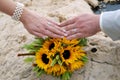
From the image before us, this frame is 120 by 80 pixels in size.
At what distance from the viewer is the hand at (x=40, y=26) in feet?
8.53

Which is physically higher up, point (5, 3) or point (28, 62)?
point (5, 3)

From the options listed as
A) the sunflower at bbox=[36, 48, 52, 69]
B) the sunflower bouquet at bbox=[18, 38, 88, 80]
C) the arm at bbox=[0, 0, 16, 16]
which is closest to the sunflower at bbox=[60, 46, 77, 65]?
the sunflower bouquet at bbox=[18, 38, 88, 80]

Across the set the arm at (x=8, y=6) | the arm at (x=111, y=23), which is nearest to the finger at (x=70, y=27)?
the arm at (x=111, y=23)

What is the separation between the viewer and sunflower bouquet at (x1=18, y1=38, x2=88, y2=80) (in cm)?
252

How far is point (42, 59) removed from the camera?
256 centimetres

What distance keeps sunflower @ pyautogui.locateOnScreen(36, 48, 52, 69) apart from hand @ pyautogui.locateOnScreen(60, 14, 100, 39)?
0.66 ft

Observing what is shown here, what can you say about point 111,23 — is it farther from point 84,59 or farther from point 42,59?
point 42,59

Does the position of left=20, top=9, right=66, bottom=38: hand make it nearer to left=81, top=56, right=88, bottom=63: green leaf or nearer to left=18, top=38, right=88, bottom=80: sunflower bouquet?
left=18, top=38, right=88, bottom=80: sunflower bouquet

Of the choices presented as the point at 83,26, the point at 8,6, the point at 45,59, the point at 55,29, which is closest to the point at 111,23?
the point at 83,26

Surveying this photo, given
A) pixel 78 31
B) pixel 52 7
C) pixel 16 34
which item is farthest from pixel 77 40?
pixel 52 7

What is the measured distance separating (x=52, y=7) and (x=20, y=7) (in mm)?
821

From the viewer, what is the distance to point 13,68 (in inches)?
113

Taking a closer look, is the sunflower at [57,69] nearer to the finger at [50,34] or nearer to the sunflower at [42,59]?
the sunflower at [42,59]

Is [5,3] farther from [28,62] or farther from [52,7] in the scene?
[52,7]
